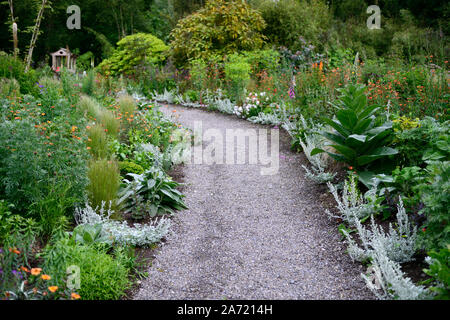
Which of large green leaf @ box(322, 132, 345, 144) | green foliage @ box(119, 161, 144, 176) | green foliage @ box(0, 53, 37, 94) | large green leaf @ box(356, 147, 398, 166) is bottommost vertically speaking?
green foliage @ box(119, 161, 144, 176)

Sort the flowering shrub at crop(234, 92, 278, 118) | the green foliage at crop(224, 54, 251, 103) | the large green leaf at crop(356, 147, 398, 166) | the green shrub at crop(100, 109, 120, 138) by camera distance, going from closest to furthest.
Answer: the large green leaf at crop(356, 147, 398, 166) < the green shrub at crop(100, 109, 120, 138) < the flowering shrub at crop(234, 92, 278, 118) < the green foliage at crop(224, 54, 251, 103)

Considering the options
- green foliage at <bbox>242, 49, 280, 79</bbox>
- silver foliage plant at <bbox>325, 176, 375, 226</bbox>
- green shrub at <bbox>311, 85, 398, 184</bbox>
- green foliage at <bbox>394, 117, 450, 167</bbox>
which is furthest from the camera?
green foliage at <bbox>242, 49, 280, 79</bbox>

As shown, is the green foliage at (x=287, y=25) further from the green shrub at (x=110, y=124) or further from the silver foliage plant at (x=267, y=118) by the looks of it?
the green shrub at (x=110, y=124)

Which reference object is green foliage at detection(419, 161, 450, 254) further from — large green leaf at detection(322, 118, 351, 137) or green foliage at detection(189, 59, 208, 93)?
green foliage at detection(189, 59, 208, 93)

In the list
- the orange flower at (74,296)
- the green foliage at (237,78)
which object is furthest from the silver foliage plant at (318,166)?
the green foliage at (237,78)

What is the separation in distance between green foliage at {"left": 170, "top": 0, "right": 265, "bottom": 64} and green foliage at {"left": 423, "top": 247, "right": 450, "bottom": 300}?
9565mm

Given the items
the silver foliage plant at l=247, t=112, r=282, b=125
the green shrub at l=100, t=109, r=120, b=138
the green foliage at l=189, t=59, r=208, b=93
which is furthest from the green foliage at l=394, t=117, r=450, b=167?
the green foliage at l=189, t=59, r=208, b=93

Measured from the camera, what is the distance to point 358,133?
13.3 feet

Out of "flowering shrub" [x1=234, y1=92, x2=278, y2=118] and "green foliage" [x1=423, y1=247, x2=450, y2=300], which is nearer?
"green foliage" [x1=423, y1=247, x2=450, y2=300]

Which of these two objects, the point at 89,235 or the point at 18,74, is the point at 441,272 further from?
the point at 18,74

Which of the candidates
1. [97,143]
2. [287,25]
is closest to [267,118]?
[97,143]

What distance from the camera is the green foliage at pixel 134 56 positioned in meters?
13.5

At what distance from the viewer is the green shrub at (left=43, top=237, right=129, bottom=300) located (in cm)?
246

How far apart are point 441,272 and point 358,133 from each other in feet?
6.87
